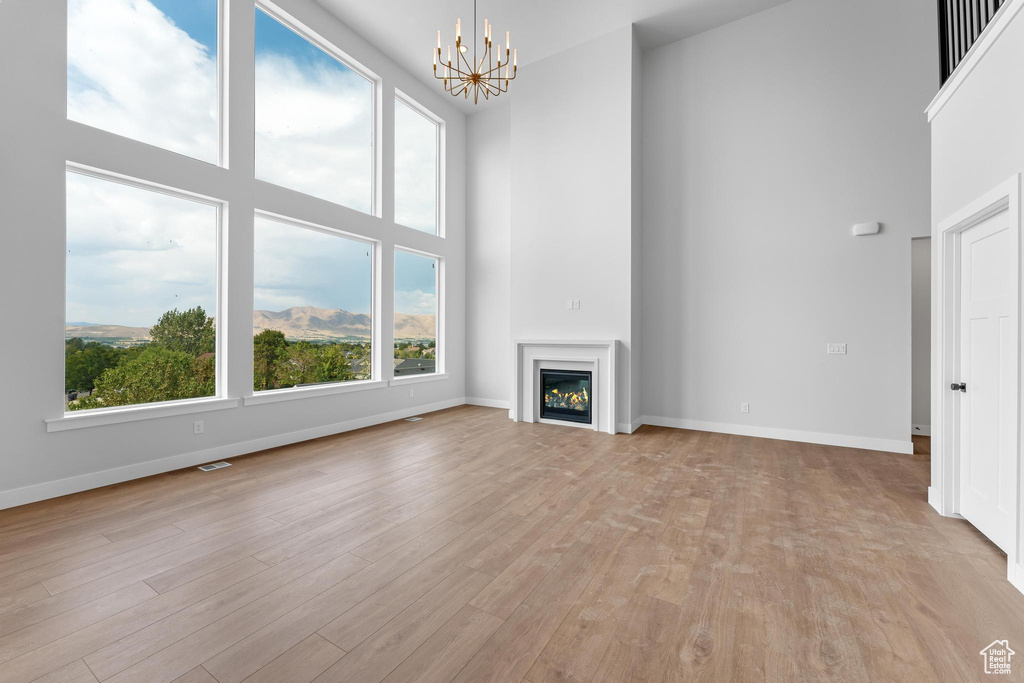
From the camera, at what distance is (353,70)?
5.34 metres

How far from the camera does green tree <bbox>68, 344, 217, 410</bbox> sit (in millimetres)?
3387

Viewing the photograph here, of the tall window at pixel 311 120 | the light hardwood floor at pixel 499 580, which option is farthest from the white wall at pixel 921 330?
the tall window at pixel 311 120

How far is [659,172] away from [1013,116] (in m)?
3.65

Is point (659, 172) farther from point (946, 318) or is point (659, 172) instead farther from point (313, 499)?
point (313, 499)

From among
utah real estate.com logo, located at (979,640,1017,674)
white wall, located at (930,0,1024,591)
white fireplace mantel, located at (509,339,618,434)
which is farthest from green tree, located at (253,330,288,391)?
white wall, located at (930,0,1024,591)

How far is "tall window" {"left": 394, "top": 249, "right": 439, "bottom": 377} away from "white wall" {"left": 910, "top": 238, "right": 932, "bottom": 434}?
611 centimetres

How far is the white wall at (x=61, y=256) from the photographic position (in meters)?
2.86

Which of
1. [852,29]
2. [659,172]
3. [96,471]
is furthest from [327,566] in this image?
A: [852,29]

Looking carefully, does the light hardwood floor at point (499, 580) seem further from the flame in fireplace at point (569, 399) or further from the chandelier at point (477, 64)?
the chandelier at point (477, 64)

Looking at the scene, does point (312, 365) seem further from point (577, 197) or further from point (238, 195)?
point (577, 197)

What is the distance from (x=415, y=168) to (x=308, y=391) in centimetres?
367

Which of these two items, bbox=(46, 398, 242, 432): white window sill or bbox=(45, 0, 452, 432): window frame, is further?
bbox=(45, 0, 452, 432): window frame

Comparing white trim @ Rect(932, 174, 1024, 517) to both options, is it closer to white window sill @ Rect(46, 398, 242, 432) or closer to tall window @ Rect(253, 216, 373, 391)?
tall window @ Rect(253, 216, 373, 391)

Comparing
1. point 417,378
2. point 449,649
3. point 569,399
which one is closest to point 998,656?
point 449,649
